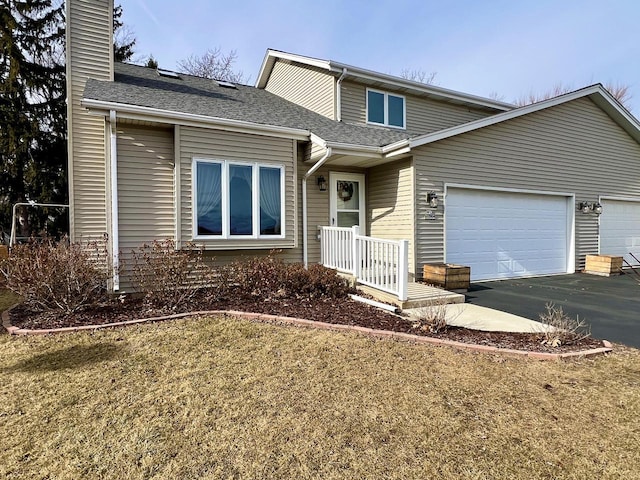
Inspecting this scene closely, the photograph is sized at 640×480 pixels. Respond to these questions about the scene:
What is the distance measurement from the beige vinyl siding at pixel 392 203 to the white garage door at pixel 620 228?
24.3 ft

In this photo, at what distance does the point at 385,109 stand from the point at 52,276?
29.9 feet

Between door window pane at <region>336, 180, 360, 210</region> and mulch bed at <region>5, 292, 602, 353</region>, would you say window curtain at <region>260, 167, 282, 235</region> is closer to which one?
mulch bed at <region>5, 292, 602, 353</region>

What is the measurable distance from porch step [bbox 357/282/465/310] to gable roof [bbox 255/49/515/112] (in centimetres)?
612

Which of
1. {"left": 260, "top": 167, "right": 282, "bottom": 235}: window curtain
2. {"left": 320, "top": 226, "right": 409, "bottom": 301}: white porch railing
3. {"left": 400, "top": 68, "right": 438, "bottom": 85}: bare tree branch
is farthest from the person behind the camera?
{"left": 400, "top": 68, "right": 438, "bottom": 85}: bare tree branch

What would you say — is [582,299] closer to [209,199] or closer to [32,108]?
[209,199]

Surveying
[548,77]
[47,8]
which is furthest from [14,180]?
[548,77]

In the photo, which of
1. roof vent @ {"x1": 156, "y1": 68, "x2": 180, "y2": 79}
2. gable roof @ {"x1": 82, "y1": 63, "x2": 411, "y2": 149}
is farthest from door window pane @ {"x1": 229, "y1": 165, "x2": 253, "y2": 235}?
roof vent @ {"x1": 156, "y1": 68, "x2": 180, "y2": 79}

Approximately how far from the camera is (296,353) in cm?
420

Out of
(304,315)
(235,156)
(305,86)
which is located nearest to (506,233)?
(304,315)

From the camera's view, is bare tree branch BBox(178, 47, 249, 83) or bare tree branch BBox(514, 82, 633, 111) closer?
bare tree branch BBox(178, 47, 249, 83)

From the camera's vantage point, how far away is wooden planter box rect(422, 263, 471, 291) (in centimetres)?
766

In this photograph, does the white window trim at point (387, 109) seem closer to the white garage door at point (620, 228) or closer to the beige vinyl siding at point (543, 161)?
the beige vinyl siding at point (543, 161)

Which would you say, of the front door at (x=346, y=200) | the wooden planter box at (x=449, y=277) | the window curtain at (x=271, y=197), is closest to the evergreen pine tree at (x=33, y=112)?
the window curtain at (x=271, y=197)

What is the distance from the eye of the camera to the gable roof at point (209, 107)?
21.8 feet
